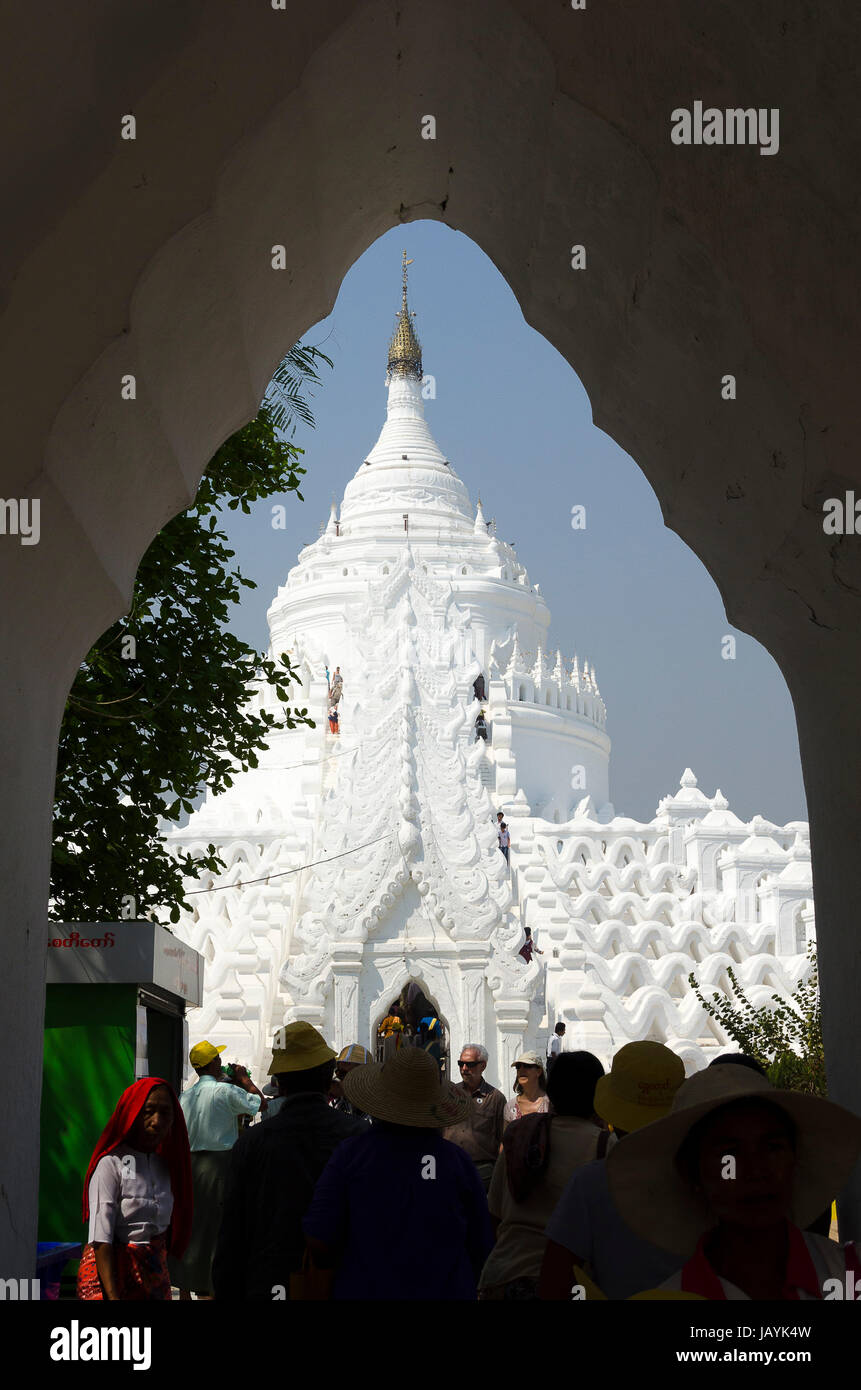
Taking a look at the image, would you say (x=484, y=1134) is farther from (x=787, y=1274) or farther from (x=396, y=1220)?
(x=787, y=1274)

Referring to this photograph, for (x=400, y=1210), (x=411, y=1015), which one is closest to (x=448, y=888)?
(x=411, y=1015)

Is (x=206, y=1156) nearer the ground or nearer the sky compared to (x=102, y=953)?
nearer the ground

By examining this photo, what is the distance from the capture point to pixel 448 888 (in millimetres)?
23328

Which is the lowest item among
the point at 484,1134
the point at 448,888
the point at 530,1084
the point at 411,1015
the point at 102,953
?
the point at 484,1134

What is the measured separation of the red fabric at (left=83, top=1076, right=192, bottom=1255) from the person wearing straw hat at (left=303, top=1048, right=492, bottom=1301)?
115cm

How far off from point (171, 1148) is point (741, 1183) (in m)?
3.05

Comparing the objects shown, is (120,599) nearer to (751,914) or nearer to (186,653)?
(186,653)

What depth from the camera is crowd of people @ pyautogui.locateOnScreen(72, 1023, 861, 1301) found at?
258 centimetres

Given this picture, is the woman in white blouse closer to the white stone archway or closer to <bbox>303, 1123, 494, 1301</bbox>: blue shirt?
the white stone archway

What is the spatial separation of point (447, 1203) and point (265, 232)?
2.87 meters

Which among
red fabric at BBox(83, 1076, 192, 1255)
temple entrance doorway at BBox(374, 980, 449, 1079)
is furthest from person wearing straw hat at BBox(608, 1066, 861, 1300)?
temple entrance doorway at BBox(374, 980, 449, 1079)

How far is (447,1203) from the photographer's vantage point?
3949 mm

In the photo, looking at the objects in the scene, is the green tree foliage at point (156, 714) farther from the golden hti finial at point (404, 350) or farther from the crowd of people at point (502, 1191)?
the golden hti finial at point (404, 350)
